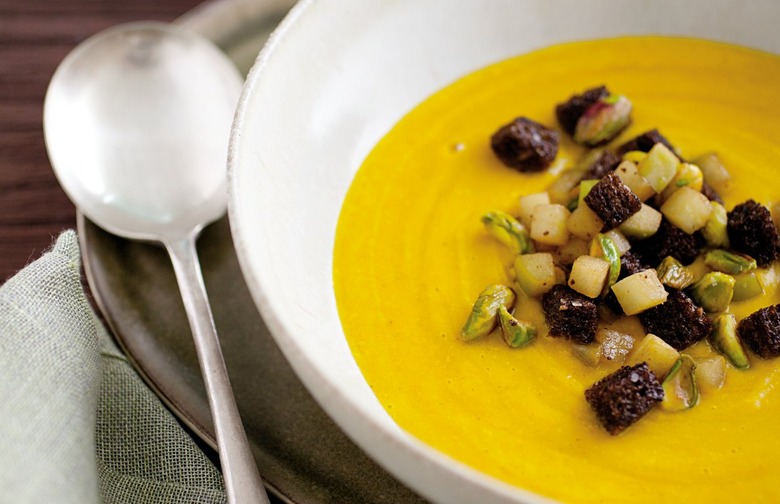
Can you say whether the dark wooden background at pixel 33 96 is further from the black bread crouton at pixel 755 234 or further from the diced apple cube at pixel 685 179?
the black bread crouton at pixel 755 234

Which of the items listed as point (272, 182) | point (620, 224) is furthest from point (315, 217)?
point (620, 224)

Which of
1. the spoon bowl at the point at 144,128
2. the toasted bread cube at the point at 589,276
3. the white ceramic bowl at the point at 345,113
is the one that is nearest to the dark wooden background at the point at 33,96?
the spoon bowl at the point at 144,128

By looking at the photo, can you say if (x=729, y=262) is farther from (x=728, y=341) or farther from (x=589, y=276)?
(x=589, y=276)

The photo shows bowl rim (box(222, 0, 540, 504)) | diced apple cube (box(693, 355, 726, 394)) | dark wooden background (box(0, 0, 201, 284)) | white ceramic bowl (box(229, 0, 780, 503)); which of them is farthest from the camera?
dark wooden background (box(0, 0, 201, 284))

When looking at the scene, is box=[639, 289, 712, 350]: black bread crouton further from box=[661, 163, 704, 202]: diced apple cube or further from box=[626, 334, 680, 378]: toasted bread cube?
box=[661, 163, 704, 202]: diced apple cube

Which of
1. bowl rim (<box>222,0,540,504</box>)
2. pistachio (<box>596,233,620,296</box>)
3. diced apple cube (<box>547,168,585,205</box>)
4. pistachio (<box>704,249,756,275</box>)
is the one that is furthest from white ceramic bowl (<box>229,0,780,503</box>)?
pistachio (<box>704,249,756,275</box>)

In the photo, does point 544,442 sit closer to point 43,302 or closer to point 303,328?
point 303,328
